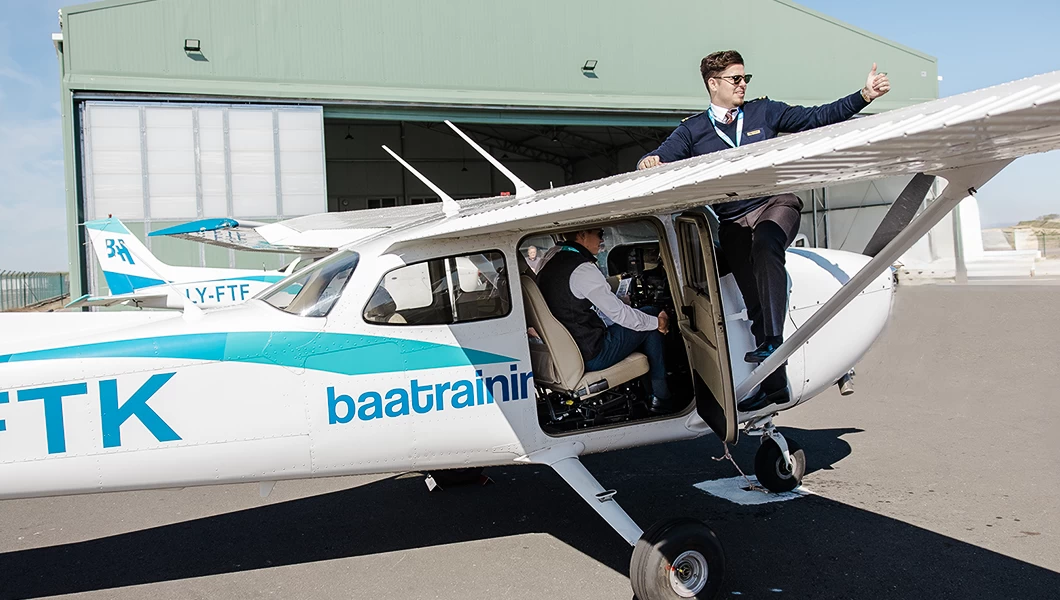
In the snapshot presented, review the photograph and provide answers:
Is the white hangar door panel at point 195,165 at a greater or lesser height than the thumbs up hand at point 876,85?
greater

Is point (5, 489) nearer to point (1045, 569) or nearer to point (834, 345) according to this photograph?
point (834, 345)

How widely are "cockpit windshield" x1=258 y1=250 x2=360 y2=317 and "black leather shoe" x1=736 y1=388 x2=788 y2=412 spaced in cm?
263

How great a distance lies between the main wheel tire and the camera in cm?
558

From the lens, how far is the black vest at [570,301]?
447cm

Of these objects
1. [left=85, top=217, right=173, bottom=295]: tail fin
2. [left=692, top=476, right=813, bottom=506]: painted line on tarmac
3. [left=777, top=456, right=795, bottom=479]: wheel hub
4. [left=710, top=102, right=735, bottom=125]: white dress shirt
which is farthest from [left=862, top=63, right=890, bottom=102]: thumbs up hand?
[left=85, top=217, right=173, bottom=295]: tail fin

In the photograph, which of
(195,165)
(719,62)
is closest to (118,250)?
(195,165)

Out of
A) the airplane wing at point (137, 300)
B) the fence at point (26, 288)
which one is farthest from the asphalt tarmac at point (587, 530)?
the fence at point (26, 288)

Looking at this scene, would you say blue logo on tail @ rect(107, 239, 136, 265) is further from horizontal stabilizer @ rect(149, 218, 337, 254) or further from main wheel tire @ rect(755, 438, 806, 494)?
main wheel tire @ rect(755, 438, 806, 494)

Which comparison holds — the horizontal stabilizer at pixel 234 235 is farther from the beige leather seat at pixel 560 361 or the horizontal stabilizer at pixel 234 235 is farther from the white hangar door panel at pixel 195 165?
the beige leather seat at pixel 560 361

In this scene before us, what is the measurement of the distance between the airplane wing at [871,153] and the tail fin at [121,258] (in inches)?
502

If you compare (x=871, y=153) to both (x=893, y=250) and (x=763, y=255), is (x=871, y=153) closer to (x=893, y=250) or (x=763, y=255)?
(x=893, y=250)

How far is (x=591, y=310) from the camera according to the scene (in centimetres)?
455

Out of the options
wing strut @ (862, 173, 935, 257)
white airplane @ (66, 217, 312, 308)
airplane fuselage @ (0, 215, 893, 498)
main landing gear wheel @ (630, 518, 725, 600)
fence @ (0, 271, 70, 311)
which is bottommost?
main landing gear wheel @ (630, 518, 725, 600)

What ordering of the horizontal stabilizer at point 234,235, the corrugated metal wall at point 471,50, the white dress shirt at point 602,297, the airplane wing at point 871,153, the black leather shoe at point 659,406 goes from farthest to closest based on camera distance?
the corrugated metal wall at point 471,50, the horizontal stabilizer at point 234,235, the black leather shoe at point 659,406, the white dress shirt at point 602,297, the airplane wing at point 871,153
